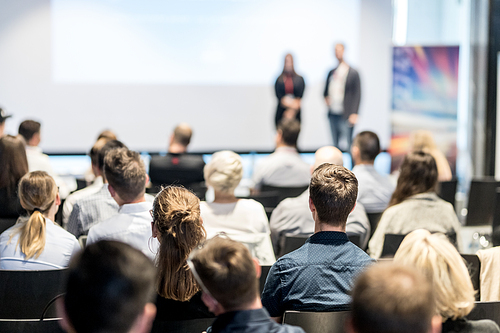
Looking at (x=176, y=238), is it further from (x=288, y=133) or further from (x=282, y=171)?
(x=288, y=133)

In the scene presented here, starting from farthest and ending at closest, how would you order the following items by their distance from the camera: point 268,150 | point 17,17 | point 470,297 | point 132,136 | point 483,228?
point 268,150 → point 132,136 → point 17,17 → point 483,228 → point 470,297

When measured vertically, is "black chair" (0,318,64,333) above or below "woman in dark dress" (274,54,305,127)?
below

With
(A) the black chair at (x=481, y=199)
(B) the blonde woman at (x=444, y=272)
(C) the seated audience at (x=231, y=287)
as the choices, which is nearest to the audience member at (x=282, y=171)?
(A) the black chair at (x=481, y=199)

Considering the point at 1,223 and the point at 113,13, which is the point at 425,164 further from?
the point at 113,13

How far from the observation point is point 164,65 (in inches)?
326

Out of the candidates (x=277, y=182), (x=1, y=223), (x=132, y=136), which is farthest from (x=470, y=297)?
(x=132, y=136)

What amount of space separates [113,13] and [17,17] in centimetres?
135

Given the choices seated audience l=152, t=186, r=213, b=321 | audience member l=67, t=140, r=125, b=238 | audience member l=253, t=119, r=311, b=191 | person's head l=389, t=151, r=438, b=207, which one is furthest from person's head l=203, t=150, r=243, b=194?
audience member l=253, t=119, r=311, b=191

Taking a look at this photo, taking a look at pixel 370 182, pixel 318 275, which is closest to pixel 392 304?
pixel 318 275

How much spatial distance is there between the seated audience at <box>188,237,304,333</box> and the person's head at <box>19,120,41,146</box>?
4277 millimetres

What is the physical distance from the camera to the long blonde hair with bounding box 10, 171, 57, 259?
8.38 ft

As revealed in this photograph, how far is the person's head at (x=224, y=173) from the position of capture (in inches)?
128

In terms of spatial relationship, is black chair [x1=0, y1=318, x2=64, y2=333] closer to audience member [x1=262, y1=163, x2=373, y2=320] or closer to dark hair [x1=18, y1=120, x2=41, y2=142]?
audience member [x1=262, y1=163, x2=373, y2=320]

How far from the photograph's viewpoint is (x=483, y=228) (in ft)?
16.7
